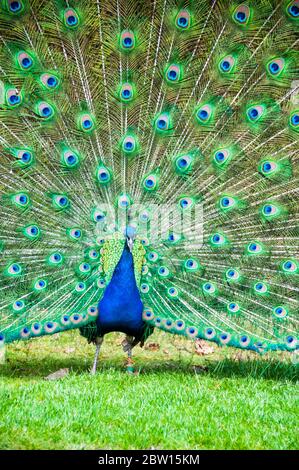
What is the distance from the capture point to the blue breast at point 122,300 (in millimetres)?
5062

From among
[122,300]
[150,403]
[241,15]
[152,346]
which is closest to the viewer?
[150,403]

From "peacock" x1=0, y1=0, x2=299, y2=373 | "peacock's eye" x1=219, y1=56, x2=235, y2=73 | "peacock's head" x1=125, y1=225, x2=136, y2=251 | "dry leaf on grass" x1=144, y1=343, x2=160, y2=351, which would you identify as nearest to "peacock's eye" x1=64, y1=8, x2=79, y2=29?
"peacock" x1=0, y1=0, x2=299, y2=373

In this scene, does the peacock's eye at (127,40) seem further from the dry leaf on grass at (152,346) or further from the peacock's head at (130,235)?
the dry leaf on grass at (152,346)

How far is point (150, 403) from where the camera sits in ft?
14.5

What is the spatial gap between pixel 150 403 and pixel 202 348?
2.21 meters

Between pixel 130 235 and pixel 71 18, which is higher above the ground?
pixel 71 18

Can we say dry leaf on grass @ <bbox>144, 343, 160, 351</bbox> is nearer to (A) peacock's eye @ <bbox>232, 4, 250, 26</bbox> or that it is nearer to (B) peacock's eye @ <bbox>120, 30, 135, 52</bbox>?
(B) peacock's eye @ <bbox>120, 30, 135, 52</bbox>

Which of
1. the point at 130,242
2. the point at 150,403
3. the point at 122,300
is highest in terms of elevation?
the point at 130,242

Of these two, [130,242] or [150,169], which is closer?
[130,242]

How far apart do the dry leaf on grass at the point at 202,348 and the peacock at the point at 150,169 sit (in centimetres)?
140

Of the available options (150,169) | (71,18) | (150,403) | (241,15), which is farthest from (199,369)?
(71,18)

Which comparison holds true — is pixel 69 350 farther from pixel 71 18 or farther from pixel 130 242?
pixel 71 18

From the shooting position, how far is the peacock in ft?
16.2

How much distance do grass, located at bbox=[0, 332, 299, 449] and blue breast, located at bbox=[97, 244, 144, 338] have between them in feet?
1.29
